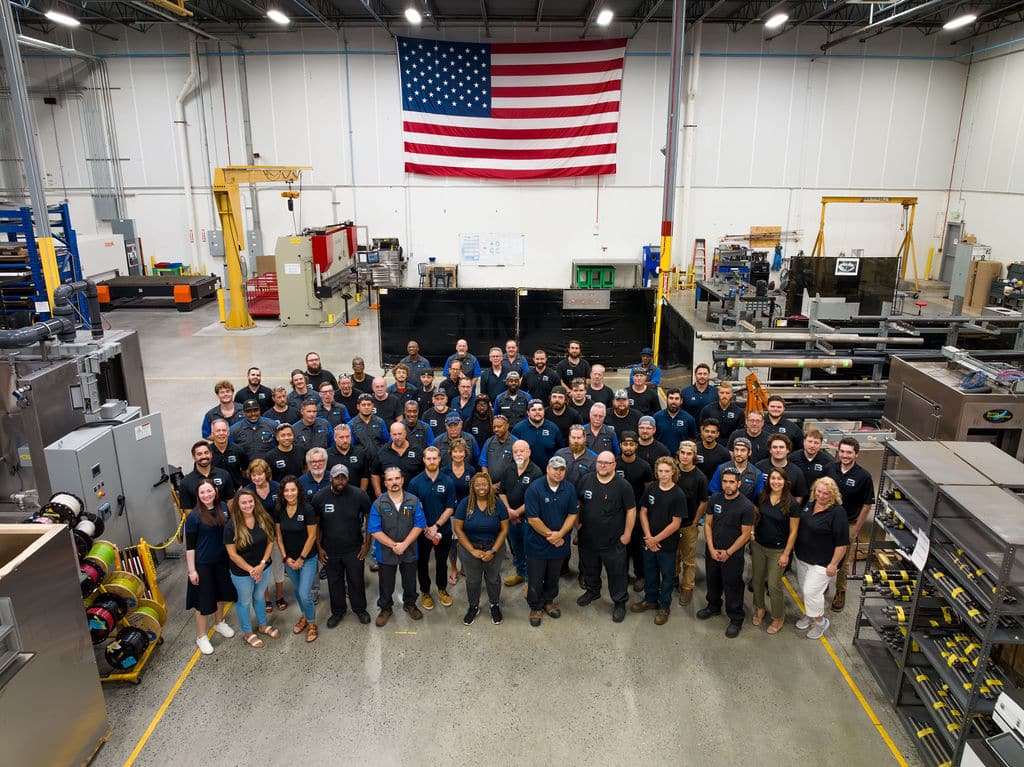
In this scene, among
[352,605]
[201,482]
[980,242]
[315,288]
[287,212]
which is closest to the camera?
[201,482]

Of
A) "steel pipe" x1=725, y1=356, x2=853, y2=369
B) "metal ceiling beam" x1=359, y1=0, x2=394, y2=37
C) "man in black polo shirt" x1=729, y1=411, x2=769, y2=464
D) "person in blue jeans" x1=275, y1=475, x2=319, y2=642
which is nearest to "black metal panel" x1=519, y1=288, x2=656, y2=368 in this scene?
"steel pipe" x1=725, y1=356, x2=853, y2=369

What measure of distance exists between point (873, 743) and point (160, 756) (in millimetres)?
5072

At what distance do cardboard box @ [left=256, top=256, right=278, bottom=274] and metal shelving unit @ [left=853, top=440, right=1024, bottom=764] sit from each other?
18761 mm

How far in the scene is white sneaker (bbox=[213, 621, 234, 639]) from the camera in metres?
6.00

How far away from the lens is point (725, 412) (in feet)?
24.6

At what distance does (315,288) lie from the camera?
56.5ft

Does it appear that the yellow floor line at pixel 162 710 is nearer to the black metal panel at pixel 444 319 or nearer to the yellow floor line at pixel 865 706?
the yellow floor line at pixel 865 706

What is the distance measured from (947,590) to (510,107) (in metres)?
17.7

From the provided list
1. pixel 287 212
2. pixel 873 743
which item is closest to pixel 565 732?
pixel 873 743

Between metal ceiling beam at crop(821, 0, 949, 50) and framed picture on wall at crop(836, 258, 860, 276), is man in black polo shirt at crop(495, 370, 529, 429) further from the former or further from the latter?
metal ceiling beam at crop(821, 0, 949, 50)

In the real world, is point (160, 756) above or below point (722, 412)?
below

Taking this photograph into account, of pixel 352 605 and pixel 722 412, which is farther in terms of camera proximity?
pixel 722 412

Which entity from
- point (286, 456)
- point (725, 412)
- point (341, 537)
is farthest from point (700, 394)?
point (286, 456)

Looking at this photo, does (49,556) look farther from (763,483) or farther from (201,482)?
(763,483)
